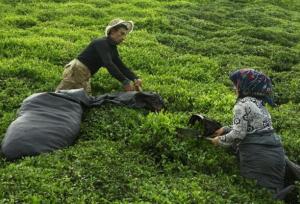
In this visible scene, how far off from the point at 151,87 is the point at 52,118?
3647 millimetres

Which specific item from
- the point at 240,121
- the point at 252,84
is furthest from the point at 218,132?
the point at 252,84

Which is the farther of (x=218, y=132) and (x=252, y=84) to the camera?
(x=218, y=132)

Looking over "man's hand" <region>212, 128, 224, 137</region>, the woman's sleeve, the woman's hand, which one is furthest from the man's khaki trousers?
the woman's sleeve

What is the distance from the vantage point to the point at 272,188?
26.7 feet

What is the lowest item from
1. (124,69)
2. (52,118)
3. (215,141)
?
(215,141)

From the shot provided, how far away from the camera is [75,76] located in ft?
36.1

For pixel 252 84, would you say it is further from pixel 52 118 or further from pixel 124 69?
pixel 124 69

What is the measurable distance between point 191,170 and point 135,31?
1028 cm

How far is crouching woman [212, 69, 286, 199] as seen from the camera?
8164 mm

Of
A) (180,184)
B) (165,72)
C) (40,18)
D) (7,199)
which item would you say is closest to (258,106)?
(180,184)

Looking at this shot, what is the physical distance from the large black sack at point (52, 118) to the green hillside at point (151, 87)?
0.70 feet

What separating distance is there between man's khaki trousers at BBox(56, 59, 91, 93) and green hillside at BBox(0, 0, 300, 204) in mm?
743

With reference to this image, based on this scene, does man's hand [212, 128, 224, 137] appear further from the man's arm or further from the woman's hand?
the man's arm

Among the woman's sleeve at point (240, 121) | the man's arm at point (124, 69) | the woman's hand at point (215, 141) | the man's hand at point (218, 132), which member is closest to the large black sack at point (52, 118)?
the man's arm at point (124, 69)
